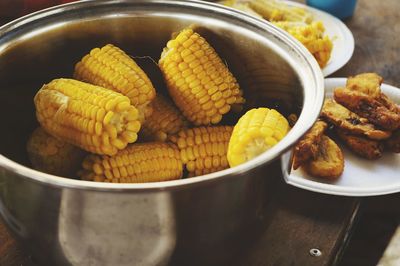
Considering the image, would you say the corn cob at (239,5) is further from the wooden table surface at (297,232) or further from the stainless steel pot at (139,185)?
the wooden table surface at (297,232)

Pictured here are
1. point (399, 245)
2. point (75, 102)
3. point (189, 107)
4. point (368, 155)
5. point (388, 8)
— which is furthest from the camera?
point (388, 8)

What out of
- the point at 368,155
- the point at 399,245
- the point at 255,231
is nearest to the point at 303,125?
the point at 255,231

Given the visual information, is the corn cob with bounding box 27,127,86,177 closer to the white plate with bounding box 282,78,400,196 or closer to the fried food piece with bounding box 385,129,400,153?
the white plate with bounding box 282,78,400,196

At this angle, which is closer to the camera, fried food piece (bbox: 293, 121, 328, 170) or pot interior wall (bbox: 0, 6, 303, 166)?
pot interior wall (bbox: 0, 6, 303, 166)

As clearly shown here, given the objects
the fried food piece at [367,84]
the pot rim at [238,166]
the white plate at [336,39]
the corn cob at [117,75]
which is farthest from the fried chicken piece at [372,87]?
the corn cob at [117,75]

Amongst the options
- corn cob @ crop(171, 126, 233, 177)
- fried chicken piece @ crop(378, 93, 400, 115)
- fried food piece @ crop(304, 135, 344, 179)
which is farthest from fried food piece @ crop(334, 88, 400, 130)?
corn cob @ crop(171, 126, 233, 177)

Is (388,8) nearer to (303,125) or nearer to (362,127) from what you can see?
(362,127)

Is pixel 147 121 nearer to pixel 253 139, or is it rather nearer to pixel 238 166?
pixel 253 139

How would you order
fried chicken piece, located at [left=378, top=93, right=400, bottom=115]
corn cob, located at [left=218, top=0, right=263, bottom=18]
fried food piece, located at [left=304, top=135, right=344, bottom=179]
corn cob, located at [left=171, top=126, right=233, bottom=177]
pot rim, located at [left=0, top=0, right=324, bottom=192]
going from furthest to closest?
corn cob, located at [left=218, top=0, right=263, bottom=18]
fried chicken piece, located at [left=378, top=93, right=400, bottom=115]
fried food piece, located at [left=304, top=135, right=344, bottom=179]
corn cob, located at [left=171, top=126, right=233, bottom=177]
pot rim, located at [left=0, top=0, right=324, bottom=192]
